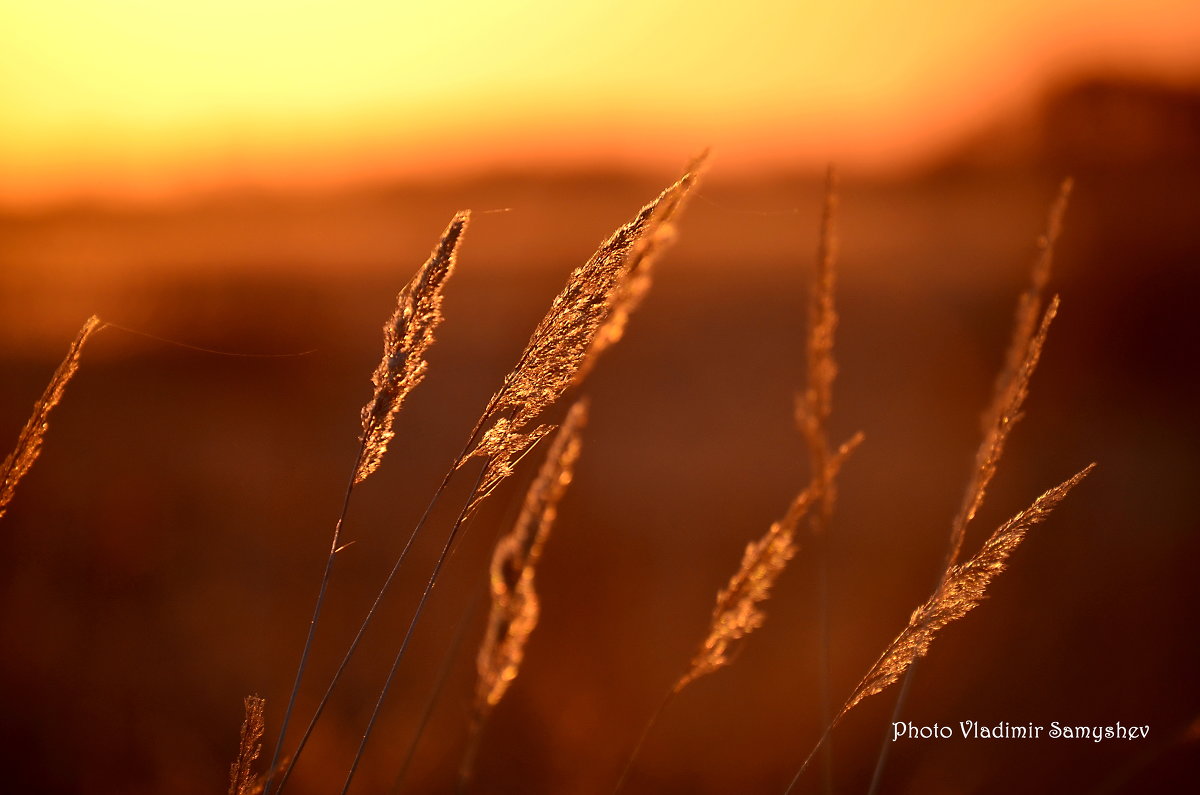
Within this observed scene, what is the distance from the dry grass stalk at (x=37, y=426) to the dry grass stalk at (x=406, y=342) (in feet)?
1.73

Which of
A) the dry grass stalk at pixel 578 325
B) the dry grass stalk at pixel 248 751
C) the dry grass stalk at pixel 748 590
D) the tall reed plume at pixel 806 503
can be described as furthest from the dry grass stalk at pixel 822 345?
the dry grass stalk at pixel 248 751

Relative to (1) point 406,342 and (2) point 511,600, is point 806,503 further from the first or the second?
(1) point 406,342

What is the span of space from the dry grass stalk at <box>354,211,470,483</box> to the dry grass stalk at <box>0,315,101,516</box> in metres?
0.53

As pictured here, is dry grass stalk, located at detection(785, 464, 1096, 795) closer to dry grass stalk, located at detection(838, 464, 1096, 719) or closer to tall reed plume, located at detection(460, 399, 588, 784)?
dry grass stalk, located at detection(838, 464, 1096, 719)

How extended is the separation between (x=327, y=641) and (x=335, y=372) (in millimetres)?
4520

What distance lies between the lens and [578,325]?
52.4 inches

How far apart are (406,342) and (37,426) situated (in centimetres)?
70

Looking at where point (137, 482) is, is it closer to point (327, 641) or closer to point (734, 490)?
point (327, 641)

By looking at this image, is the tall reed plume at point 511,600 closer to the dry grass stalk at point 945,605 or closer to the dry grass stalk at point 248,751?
the dry grass stalk at point 248,751

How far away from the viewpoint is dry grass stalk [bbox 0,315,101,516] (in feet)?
4.67

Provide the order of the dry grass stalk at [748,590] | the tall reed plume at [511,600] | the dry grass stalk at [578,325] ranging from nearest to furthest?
1. the tall reed plume at [511,600]
2. the dry grass stalk at [748,590]
3. the dry grass stalk at [578,325]

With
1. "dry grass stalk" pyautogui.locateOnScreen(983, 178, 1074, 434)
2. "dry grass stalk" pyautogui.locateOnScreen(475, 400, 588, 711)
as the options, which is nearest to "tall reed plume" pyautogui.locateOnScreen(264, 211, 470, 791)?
"dry grass stalk" pyautogui.locateOnScreen(475, 400, 588, 711)

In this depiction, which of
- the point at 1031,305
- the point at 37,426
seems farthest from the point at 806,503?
the point at 37,426

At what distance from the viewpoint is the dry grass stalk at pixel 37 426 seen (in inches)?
56.1
